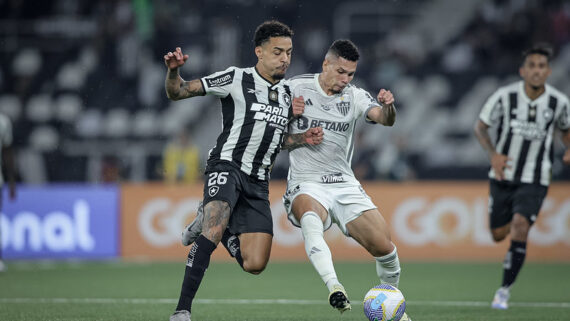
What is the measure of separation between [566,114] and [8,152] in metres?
7.47

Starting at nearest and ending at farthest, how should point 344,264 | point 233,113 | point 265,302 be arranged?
1. point 233,113
2. point 265,302
3. point 344,264

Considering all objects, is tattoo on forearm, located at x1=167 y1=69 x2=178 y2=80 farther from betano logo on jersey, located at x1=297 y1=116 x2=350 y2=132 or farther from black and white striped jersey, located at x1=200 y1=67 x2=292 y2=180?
betano logo on jersey, located at x1=297 y1=116 x2=350 y2=132

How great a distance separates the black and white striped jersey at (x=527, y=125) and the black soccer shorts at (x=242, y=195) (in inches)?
120

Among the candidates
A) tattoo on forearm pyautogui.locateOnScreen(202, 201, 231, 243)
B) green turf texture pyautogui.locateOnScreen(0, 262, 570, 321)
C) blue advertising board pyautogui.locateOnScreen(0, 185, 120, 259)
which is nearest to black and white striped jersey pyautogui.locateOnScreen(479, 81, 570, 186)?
green turf texture pyautogui.locateOnScreen(0, 262, 570, 321)

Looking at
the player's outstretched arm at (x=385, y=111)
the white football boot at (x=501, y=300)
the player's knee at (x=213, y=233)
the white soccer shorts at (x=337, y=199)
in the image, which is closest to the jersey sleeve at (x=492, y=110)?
the white football boot at (x=501, y=300)

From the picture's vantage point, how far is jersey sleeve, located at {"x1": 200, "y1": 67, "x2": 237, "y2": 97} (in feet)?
21.9

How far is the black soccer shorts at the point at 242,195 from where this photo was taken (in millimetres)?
6691

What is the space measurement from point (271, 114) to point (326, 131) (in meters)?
0.62

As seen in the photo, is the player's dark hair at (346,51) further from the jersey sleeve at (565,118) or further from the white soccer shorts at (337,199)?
the jersey sleeve at (565,118)

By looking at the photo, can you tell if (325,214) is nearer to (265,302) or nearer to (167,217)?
(265,302)

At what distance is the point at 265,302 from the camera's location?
28.5 feet

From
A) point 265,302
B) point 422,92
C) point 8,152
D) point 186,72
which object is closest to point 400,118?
point 422,92

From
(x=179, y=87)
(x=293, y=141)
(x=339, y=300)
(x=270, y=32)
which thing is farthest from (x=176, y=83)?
(x=339, y=300)

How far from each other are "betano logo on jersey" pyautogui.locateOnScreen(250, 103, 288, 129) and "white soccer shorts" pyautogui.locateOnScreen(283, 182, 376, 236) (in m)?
0.58
